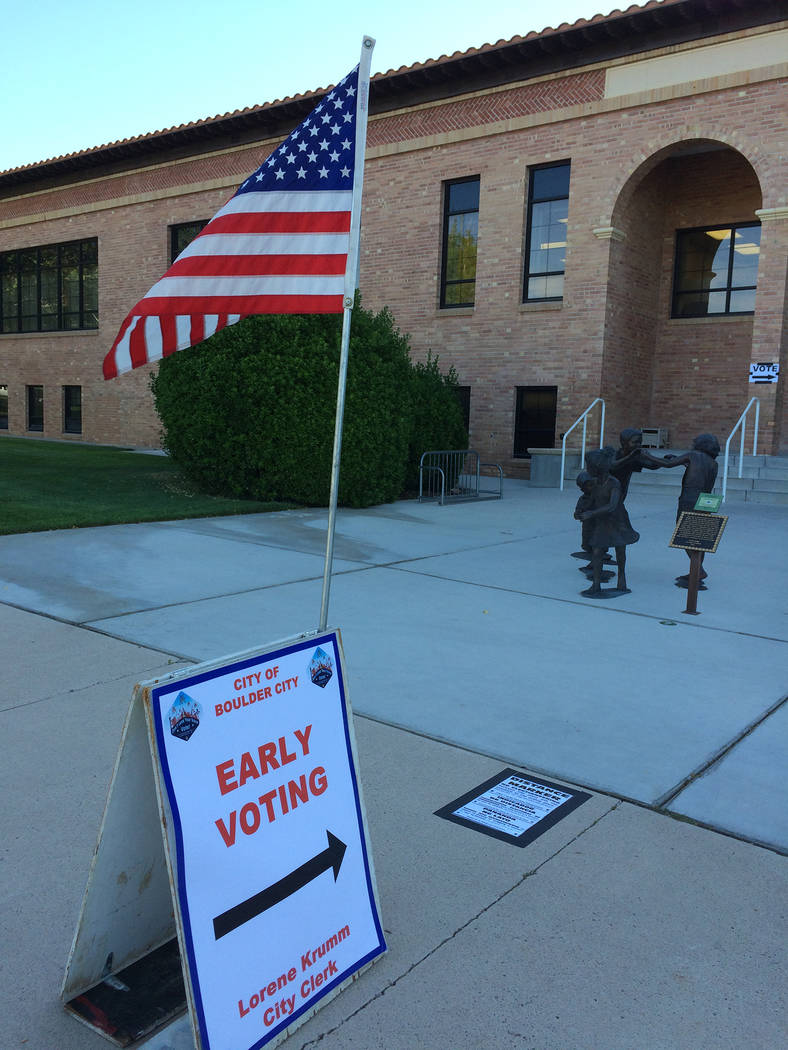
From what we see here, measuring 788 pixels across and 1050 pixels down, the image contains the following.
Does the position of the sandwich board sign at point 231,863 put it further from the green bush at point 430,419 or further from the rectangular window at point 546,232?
the rectangular window at point 546,232

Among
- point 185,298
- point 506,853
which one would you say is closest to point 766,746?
point 506,853

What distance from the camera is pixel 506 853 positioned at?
324 centimetres

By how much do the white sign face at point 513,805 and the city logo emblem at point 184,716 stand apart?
5.26 ft

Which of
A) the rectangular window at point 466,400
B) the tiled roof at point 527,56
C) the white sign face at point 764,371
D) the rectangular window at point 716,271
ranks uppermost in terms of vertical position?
the tiled roof at point 527,56

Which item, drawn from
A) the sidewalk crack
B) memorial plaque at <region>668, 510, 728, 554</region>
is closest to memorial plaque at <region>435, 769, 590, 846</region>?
the sidewalk crack

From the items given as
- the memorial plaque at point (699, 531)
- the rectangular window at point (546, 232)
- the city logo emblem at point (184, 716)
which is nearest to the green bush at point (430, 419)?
the rectangular window at point (546, 232)

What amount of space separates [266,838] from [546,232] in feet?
60.2

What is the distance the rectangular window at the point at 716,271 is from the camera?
743 inches

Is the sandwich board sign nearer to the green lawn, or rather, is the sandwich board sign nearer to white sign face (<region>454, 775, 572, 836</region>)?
white sign face (<region>454, 775, 572, 836</region>)

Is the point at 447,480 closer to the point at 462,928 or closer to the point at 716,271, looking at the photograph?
the point at 716,271

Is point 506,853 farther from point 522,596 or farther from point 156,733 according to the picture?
point 522,596

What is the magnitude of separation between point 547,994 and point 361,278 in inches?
811

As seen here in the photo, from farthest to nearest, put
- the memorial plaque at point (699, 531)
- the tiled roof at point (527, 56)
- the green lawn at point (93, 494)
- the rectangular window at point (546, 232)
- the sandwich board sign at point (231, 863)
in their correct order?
the rectangular window at point (546, 232) < the tiled roof at point (527, 56) < the green lawn at point (93, 494) < the memorial plaque at point (699, 531) < the sandwich board sign at point (231, 863)

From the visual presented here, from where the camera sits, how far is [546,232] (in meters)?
18.9
